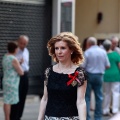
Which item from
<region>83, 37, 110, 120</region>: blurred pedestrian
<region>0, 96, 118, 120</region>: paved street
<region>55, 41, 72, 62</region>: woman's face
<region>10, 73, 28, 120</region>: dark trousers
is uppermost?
<region>55, 41, 72, 62</region>: woman's face

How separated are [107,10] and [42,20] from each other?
4005 mm

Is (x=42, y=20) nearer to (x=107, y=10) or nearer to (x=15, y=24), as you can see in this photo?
(x=15, y=24)

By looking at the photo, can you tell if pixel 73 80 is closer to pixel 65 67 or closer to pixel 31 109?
pixel 65 67

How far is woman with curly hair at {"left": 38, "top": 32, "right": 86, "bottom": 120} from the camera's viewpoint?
543 cm

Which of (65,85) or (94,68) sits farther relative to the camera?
(94,68)

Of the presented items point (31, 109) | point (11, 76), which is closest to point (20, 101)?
point (11, 76)

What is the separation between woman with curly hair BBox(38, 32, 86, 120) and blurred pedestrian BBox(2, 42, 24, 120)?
4056 mm

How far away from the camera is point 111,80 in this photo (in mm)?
11781

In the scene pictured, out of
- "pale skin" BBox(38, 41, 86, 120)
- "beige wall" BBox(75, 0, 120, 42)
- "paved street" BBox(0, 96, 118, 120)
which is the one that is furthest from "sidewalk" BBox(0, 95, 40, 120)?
"pale skin" BBox(38, 41, 86, 120)

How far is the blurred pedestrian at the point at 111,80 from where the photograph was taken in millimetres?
11656

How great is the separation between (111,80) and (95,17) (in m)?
4.68

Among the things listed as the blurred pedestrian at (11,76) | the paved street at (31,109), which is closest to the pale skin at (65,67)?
the blurred pedestrian at (11,76)

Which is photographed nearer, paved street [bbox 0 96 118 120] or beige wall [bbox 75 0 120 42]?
paved street [bbox 0 96 118 120]

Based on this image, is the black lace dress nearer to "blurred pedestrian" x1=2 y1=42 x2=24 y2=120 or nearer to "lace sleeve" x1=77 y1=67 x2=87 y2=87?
"lace sleeve" x1=77 y1=67 x2=87 y2=87
